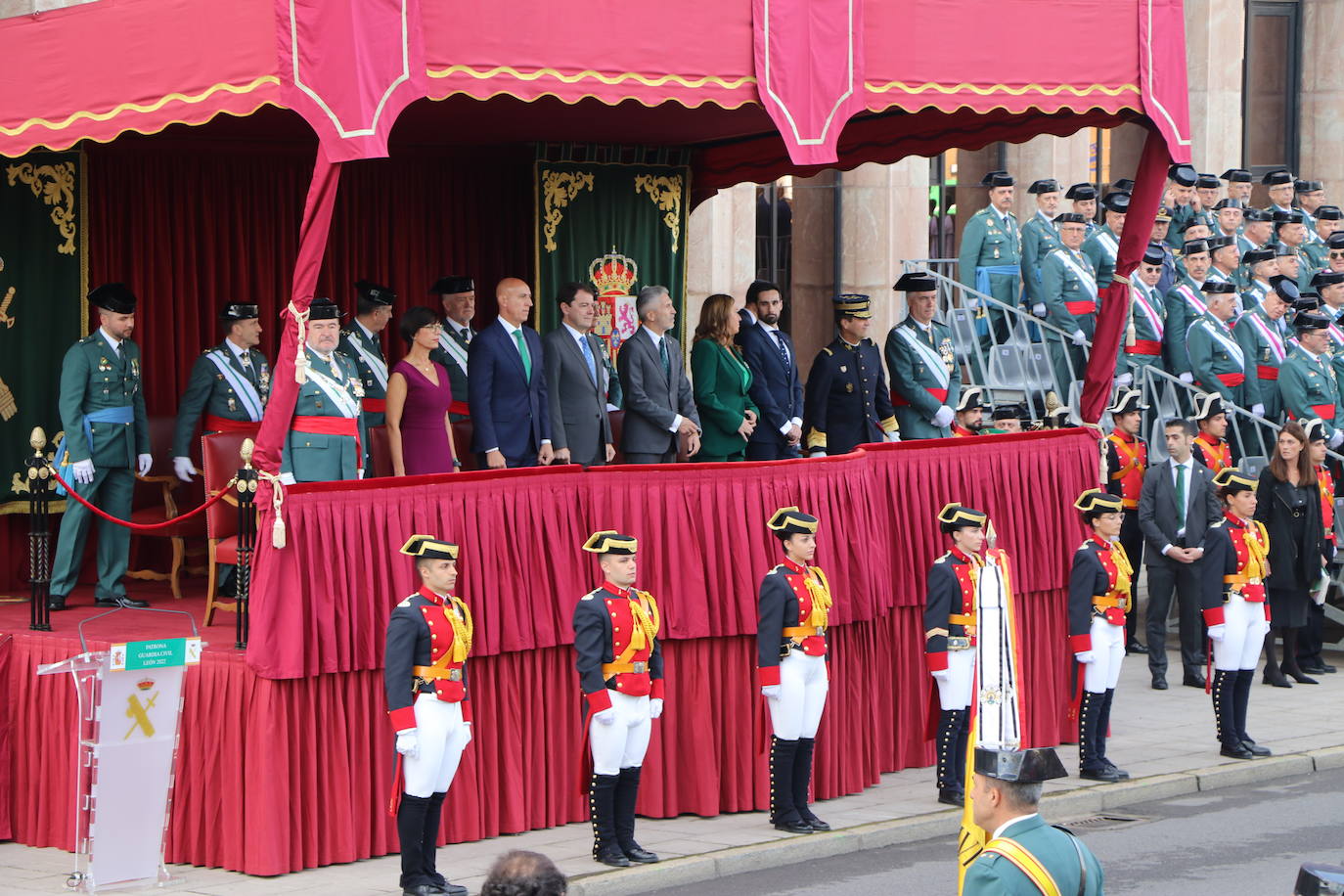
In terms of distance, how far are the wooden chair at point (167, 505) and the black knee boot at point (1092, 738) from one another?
547 centimetres

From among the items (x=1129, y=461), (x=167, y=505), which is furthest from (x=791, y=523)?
(x=1129, y=461)

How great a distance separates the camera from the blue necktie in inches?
505

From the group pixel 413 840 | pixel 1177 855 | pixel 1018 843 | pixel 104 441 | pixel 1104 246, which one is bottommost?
pixel 1177 855

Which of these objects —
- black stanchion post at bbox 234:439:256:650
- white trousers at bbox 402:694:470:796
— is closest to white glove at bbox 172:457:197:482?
black stanchion post at bbox 234:439:256:650

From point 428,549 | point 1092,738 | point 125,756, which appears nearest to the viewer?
point 428,549

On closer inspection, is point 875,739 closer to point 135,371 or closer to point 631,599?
point 631,599

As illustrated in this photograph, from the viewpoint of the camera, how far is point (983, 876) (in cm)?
563

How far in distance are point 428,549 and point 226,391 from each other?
3390mm

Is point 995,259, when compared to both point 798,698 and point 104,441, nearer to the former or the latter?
point 798,698

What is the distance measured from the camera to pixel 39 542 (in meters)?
11.3

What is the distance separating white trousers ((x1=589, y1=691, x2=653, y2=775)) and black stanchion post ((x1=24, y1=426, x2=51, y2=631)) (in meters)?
3.10

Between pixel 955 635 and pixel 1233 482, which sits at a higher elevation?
pixel 1233 482

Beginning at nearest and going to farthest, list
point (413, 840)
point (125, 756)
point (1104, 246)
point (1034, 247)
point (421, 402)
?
1. point (413, 840)
2. point (125, 756)
3. point (421, 402)
4. point (1034, 247)
5. point (1104, 246)

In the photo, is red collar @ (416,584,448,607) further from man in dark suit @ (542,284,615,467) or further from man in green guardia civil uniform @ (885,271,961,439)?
man in green guardia civil uniform @ (885,271,961,439)
